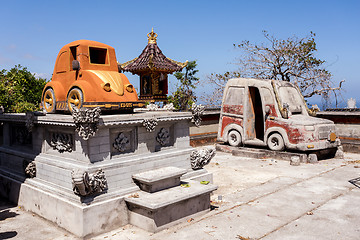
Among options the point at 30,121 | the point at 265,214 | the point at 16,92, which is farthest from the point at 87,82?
the point at 16,92

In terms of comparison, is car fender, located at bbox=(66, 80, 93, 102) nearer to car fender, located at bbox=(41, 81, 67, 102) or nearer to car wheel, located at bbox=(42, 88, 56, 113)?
car fender, located at bbox=(41, 81, 67, 102)

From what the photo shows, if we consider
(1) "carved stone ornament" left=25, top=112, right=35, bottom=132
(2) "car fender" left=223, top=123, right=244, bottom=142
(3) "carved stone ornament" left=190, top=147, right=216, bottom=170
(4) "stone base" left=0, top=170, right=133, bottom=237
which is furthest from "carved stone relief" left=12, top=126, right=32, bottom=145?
(2) "car fender" left=223, top=123, right=244, bottom=142

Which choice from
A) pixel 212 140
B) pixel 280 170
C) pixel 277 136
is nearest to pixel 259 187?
pixel 280 170

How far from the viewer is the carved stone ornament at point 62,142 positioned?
6.80m

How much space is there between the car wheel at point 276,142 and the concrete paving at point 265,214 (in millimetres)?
2480

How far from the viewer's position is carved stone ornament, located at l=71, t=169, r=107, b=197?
5879mm

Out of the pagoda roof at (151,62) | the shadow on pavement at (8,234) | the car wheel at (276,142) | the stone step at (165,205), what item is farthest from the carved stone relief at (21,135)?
the pagoda roof at (151,62)

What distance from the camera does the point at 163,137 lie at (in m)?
7.95

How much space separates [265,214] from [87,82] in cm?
499

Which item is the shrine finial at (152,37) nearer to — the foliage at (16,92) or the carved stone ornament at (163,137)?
the foliage at (16,92)

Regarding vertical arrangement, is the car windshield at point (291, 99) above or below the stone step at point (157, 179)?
above

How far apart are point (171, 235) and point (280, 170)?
21.1 feet

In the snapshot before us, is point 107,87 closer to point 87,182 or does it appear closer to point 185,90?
point 87,182

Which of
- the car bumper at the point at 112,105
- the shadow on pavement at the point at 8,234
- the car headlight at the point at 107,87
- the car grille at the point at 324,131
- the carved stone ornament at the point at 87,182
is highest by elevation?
the car headlight at the point at 107,87
